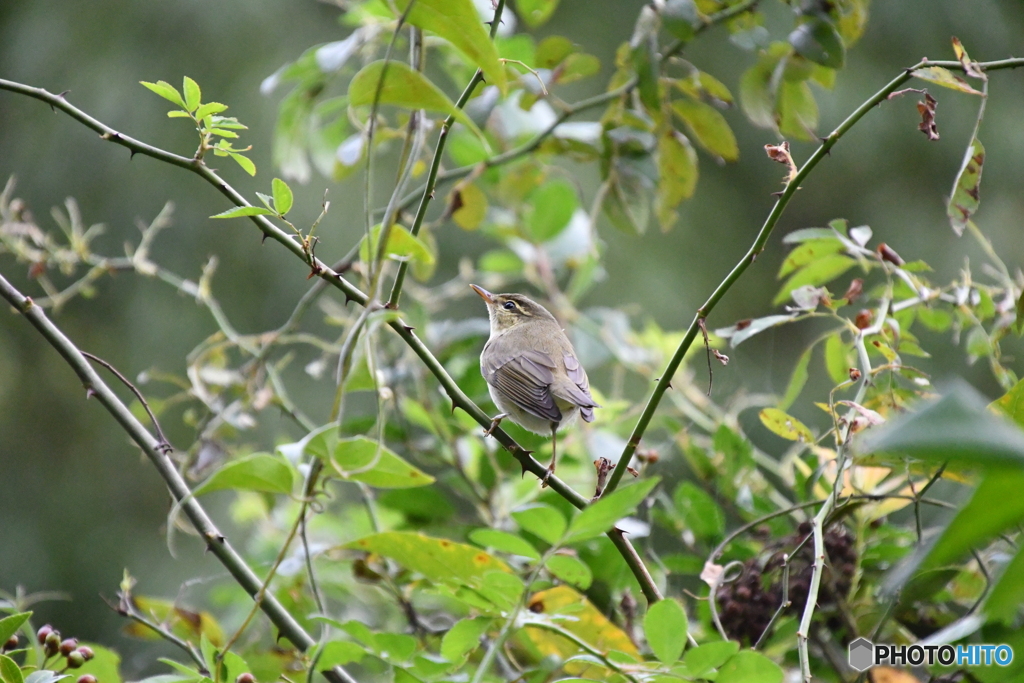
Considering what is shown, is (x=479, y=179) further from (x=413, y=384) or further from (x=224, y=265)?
(x=224, y=265)

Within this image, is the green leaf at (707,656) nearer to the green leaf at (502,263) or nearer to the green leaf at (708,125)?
the green leaf at (708,125)

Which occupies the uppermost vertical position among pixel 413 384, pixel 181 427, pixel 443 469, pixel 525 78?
pixel 525 78

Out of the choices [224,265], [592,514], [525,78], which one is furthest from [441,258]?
[592,514]

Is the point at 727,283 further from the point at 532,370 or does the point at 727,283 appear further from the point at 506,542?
the point at 532,370

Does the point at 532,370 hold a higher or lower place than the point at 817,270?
lower

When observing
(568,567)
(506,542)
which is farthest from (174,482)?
(568,567)

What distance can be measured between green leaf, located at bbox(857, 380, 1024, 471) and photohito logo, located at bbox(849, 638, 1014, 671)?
29.4 inches

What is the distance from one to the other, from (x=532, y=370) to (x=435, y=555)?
1.85m

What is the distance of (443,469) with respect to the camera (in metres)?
2.87

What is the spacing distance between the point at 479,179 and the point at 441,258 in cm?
389

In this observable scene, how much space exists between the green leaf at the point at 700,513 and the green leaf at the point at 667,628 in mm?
1034

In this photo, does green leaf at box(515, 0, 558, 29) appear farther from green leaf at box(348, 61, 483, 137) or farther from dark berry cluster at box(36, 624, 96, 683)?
dark berry cluster at box(36, 624, 96, 683)

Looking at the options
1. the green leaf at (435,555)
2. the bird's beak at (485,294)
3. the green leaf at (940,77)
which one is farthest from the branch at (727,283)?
the bird's beak at (485,294)

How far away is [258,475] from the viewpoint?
1008 millimetres
